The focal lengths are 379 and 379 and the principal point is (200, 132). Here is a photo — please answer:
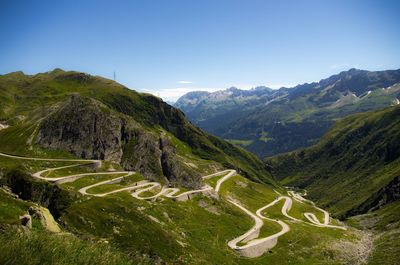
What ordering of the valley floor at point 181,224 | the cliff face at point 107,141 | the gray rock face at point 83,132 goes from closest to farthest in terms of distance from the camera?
the valley floor at point 181,224, the gray rock face at point 83,132, the cliff face at point 107,141

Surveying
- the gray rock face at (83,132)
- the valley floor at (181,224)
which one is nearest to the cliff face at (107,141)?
the gray rock face at (83,132)

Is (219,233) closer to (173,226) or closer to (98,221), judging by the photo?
(173,226)

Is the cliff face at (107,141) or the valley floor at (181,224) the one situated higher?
the cliff face at (107,141)

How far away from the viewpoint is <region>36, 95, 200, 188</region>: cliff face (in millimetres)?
163875

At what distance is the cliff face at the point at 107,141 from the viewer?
164 m

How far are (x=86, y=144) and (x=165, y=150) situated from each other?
36.9 metres

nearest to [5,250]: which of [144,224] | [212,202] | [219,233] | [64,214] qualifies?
[64,214]

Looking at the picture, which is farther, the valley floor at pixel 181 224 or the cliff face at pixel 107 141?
the cliff face at pixel 107 141

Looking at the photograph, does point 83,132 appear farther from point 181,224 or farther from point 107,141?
point 181,224

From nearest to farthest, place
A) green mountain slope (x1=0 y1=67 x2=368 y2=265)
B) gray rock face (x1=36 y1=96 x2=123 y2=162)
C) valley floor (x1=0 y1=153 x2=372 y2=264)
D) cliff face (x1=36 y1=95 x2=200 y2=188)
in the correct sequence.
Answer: green mountain slope (x1=0 y1=67 x2=368 y2=265), valley floor (x1=0 y1=153 x2=372 y2=264), gray rock face (x1=36 y1=96 x2=123 y2=162), cliff face (x1=36 y1=95 x2=200 y2=188)

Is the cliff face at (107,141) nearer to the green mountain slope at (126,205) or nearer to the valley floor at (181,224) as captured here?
the green mountain slope at (126,205)

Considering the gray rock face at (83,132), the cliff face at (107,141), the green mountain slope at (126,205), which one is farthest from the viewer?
the cliff face at (107,141)

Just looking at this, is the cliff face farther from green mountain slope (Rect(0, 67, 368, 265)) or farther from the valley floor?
the valley floor

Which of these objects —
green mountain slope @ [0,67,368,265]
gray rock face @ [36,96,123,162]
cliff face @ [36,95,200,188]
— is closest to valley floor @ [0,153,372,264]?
green mountain slope @ [0,67,368,265]
